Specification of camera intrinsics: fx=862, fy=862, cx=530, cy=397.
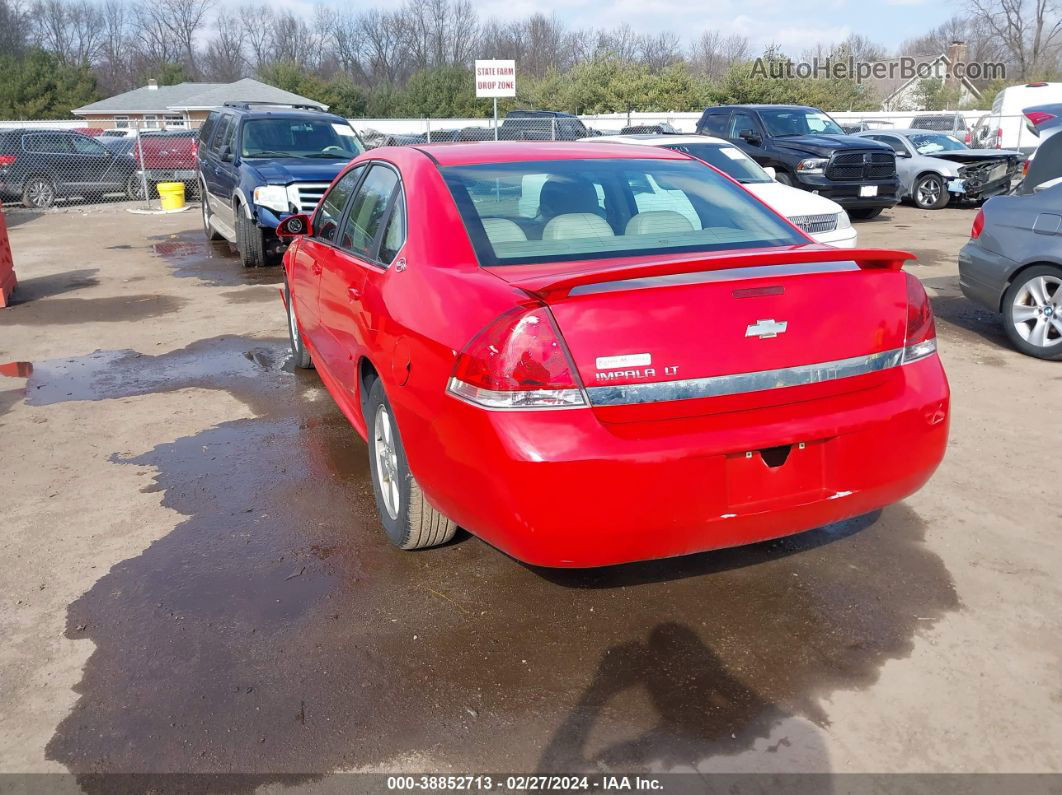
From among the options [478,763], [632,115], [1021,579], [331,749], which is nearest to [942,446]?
[1021,579]

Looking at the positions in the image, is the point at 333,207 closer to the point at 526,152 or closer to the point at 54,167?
the point at 526,152

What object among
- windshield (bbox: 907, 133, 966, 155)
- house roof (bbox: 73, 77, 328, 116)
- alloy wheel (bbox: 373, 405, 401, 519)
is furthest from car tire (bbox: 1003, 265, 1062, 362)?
house roof (bbox: 73, 77, 328, 116)

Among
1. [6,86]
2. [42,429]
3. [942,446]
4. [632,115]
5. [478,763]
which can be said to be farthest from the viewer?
[6,86]

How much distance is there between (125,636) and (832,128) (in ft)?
51.7

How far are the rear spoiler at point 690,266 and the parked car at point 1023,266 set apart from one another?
4547 millimetres

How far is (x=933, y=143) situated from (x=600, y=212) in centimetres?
1753

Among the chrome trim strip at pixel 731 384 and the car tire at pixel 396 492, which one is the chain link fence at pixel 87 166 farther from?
the chrome trim strip at pixel 731 384

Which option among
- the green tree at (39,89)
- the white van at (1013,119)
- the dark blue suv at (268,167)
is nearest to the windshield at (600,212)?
the dark blue suv at (268,167)

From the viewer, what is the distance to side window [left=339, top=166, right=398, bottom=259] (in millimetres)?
3975

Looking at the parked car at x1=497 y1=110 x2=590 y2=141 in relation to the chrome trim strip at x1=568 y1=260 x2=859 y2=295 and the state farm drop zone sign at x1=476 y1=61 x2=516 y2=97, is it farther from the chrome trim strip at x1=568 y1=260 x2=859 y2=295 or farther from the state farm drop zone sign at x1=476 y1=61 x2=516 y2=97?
the chrome trim strip at x1=568 y1=260 x2=859 y2=295

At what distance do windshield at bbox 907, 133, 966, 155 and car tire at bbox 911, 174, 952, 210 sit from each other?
0.75m

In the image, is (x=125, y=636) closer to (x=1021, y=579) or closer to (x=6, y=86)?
(x=1021, y=579)

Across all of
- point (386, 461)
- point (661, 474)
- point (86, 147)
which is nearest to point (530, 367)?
point (661, 474)

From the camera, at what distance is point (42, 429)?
5.43 meters
